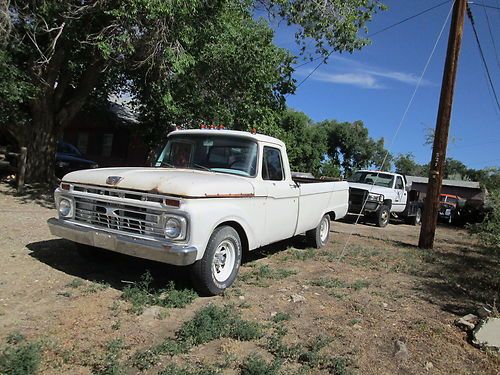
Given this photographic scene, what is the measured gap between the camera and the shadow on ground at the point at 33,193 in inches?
473

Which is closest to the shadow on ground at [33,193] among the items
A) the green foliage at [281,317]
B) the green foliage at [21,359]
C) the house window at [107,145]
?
the green foliage at [281,317]

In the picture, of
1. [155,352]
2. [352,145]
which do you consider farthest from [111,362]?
[352,145]

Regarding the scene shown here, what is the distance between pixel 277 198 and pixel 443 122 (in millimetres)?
6133

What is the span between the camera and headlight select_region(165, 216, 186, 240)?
5.08 meters

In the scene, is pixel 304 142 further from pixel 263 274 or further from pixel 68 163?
pixel 263 274

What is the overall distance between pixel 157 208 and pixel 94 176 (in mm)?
1152

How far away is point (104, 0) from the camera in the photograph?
33.3 ft

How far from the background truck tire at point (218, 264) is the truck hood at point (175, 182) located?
51 centimetres

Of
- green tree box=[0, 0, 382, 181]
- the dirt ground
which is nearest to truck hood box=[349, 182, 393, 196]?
green tree box=[0, 0, 382, 181]

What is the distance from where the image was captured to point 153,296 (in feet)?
17.4

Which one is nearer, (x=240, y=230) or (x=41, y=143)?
(x=240, y=230)

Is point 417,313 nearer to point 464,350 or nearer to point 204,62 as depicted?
point 464,350

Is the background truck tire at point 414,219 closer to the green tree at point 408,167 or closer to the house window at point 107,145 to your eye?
the house window at point 107,145

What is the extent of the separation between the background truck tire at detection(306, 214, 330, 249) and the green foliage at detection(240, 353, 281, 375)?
530 centimetres
